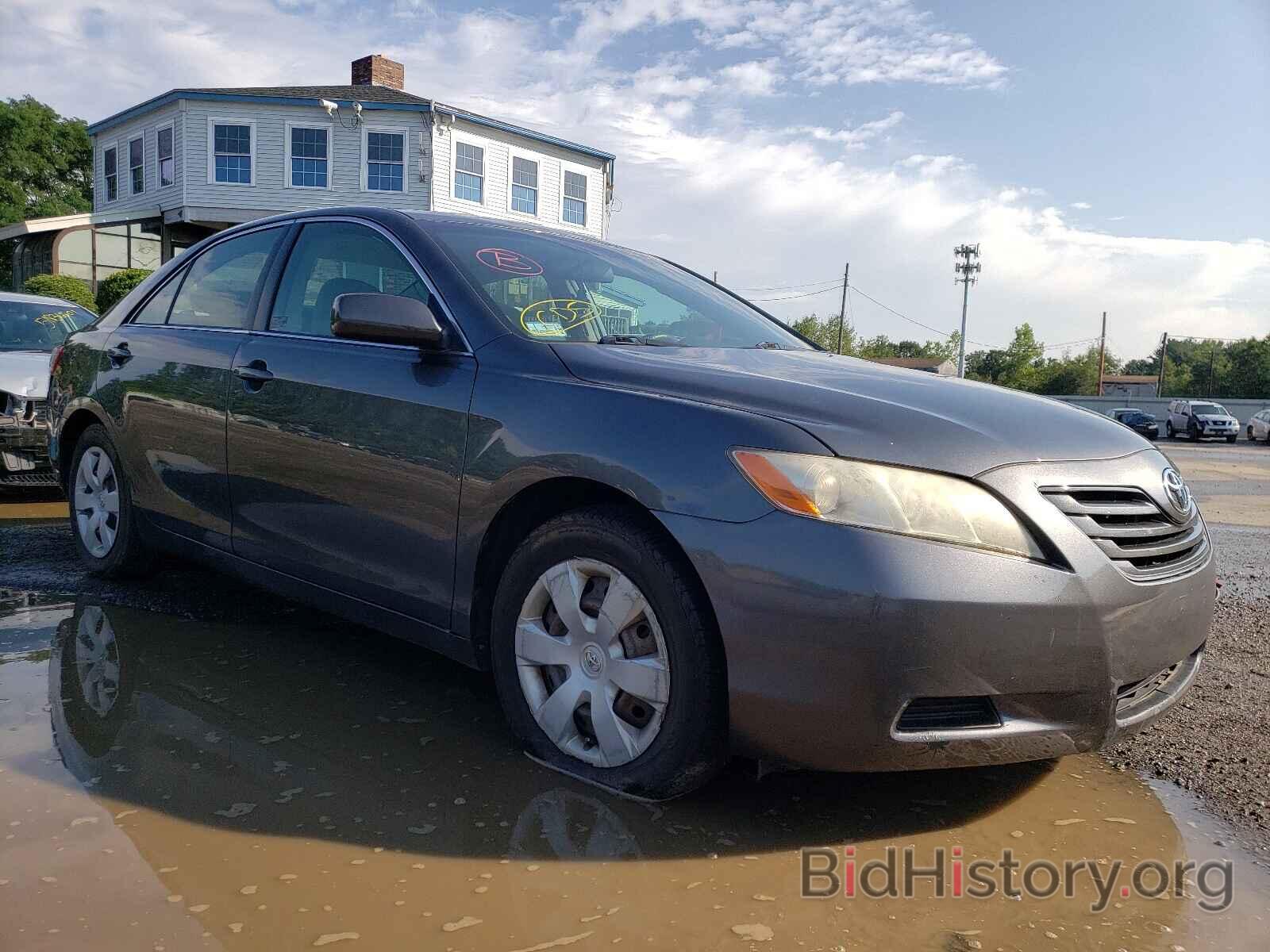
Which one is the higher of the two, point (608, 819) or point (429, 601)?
point (429, 601)

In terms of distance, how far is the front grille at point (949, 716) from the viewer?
226 cm

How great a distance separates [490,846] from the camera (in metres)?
2.37

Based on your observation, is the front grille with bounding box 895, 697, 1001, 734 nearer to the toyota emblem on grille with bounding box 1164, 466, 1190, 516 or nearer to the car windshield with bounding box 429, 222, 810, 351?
the toyota emblem on grille with bounding box 1164, 466, 1190, 516

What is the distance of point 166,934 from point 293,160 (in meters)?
26.3

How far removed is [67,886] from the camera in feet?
7.02

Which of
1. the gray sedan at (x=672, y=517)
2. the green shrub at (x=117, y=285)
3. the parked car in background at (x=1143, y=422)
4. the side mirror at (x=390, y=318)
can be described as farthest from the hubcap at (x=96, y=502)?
the parked car in background at (x=1143, y=422)

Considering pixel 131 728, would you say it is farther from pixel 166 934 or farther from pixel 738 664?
pixel 738 664

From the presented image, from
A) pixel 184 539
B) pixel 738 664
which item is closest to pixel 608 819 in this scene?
pixel 738 664

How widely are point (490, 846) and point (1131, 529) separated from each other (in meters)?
1.72

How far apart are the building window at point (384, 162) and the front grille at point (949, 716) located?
2557cm

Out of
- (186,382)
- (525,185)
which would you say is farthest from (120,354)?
(525,185)

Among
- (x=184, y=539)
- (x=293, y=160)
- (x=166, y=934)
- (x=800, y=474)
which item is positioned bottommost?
(x=166, y=934)

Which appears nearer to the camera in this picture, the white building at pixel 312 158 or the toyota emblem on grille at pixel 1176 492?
the toyota emblem on grille at pixel 1176 492

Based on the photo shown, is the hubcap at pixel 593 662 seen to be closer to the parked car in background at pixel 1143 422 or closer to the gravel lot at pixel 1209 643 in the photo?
the gravel lot at pixel 1209 643
